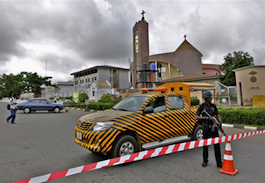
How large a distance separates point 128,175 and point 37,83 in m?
68.3

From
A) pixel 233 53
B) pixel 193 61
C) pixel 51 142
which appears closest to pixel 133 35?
pixel 193 61

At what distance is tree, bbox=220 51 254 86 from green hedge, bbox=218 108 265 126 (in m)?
27.1

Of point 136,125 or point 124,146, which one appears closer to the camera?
point 124,146

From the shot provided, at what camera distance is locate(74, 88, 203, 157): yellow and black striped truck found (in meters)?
4.05

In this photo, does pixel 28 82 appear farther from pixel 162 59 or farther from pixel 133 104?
pixel 133 104

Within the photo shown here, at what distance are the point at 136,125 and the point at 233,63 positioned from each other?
39.2 m

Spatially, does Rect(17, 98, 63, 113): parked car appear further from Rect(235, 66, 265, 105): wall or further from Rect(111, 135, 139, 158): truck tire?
Rect(235, 66, 265, 105): wall

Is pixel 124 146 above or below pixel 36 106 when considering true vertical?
below

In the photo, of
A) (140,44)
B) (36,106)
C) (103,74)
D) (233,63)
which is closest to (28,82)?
A: (103,74)

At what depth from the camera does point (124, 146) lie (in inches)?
164

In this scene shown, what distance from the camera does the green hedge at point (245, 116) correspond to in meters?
9.31

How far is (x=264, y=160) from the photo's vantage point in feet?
14.8

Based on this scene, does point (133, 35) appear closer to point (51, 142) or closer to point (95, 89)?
point (95, 89)

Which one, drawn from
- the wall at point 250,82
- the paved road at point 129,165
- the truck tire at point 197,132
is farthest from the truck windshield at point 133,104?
the wall at point 250,82
